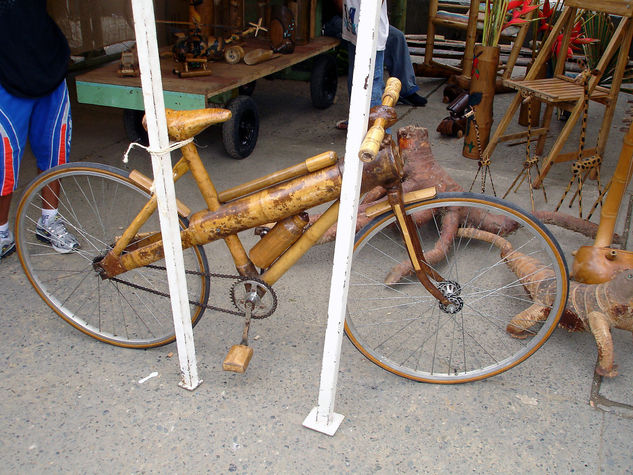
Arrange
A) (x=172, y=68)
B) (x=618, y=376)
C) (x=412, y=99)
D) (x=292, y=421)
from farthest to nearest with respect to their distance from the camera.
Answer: (x=412, y=99) < (x=172, y=68) < (x=618, y=376) < (x=292, y=421)

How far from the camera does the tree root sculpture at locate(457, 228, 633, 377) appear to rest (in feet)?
7.61

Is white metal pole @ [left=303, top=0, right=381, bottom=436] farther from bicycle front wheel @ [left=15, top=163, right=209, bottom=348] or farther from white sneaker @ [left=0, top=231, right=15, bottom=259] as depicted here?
white sneaker @ [left=0, top=231, right=15, bottom=259]

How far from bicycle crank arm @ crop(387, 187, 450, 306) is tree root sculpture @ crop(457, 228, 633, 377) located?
0.48m

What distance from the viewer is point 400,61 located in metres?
5.74

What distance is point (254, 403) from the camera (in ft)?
7.35

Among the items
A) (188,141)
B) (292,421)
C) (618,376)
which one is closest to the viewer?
(188,141)

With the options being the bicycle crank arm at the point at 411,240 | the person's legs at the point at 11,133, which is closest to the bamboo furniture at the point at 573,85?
the bicycle crank arm at the point at 411,240

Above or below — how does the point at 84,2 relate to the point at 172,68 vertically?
above

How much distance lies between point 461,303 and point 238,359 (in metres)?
0.89

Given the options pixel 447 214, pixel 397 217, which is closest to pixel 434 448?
pixel 397 217

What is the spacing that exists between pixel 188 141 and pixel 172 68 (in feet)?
8.05

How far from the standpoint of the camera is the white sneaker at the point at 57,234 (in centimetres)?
298

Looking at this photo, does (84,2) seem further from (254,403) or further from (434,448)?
(434,448)

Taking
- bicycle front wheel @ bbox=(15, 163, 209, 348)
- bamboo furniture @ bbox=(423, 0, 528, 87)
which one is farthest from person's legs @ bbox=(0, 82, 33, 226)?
bamboo furniture @ bbox=(423, 0, 528, 87)
